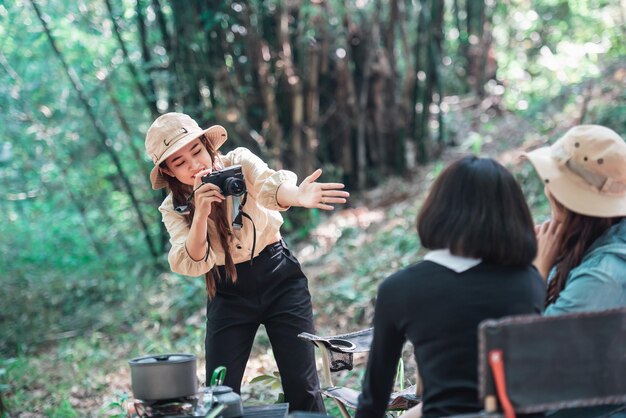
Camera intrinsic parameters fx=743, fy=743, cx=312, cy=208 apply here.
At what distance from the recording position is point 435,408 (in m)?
2.01

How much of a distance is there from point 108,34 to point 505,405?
7.44 m

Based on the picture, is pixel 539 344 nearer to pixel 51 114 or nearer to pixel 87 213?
pixel 51 114

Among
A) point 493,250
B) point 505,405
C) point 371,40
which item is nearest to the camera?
point 505,405

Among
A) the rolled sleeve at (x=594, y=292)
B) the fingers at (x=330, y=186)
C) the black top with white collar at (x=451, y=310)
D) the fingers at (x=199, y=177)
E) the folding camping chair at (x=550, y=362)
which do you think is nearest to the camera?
the folding camping chair at (x=550, y=362)

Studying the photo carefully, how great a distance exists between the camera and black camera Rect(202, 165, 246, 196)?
109 inches

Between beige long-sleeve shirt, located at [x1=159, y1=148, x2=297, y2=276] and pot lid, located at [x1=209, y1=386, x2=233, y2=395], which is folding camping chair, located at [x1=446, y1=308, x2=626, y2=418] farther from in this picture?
beige long-sleeve shirt, located at [x1=159, y1=148, x2=297, y2=276]

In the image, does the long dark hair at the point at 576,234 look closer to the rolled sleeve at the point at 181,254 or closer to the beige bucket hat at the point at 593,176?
the beige bucket hat at the point at 593,176

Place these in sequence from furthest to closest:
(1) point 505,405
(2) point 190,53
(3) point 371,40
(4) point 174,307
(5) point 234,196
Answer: (3) point 371,40, (2) point 190,53, (4) point 174,307, (5) point 234,196, (1) point 505,405

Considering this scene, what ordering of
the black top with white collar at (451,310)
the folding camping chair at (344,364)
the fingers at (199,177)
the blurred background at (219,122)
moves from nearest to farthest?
1. the black top with white collar at (451,310)
2. the folding camping chair at (344,364)
3. the fingers at (199,177)
4. the blurred background at (219,122)

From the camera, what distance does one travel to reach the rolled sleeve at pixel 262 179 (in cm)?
290

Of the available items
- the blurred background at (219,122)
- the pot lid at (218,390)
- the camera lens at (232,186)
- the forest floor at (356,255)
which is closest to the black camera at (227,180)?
the camera lens at (232,186)

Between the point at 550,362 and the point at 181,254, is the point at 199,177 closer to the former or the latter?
the point at 181,254

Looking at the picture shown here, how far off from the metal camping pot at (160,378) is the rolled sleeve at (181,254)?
23.9 inches

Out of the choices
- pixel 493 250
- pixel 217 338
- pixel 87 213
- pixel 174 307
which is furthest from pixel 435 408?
pixel 87 213
